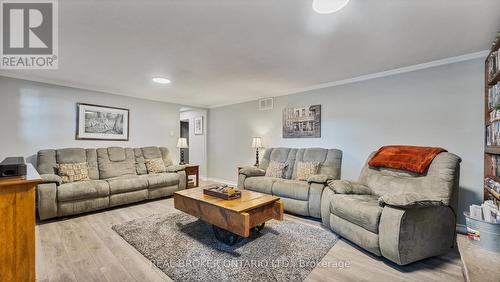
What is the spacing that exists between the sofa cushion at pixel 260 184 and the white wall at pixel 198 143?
2679 mm

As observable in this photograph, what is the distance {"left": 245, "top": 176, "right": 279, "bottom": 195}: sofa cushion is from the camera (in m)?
3.44

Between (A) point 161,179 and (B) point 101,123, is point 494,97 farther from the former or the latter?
(B) point 101,123

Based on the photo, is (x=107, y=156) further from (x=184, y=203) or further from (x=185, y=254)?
(x=185, y=254)

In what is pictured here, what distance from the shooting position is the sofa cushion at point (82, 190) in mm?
2986

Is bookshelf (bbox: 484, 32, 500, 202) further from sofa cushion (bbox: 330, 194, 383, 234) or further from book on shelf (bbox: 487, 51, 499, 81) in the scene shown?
sofa cushion (bbox: 330, 194, 383, 234)

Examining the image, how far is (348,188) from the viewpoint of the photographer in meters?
2.59

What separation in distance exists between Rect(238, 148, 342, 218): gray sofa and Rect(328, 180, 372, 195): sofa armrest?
0.28 m

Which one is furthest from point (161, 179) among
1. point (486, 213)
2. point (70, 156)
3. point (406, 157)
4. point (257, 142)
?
point (486, 213)

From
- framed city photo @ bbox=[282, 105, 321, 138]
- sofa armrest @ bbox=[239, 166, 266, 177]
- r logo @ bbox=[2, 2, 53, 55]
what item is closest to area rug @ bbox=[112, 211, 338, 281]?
sofa armrest @ bbox=[239, 166, 266, 177]

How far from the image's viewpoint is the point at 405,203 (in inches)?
71.2

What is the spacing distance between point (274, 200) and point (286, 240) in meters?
0.46

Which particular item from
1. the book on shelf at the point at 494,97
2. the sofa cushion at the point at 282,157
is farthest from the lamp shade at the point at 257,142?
the book on shelf at the point at 494,97

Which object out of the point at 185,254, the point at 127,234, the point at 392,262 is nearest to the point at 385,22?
the point at 392,262

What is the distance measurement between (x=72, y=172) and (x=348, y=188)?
4071 mm
